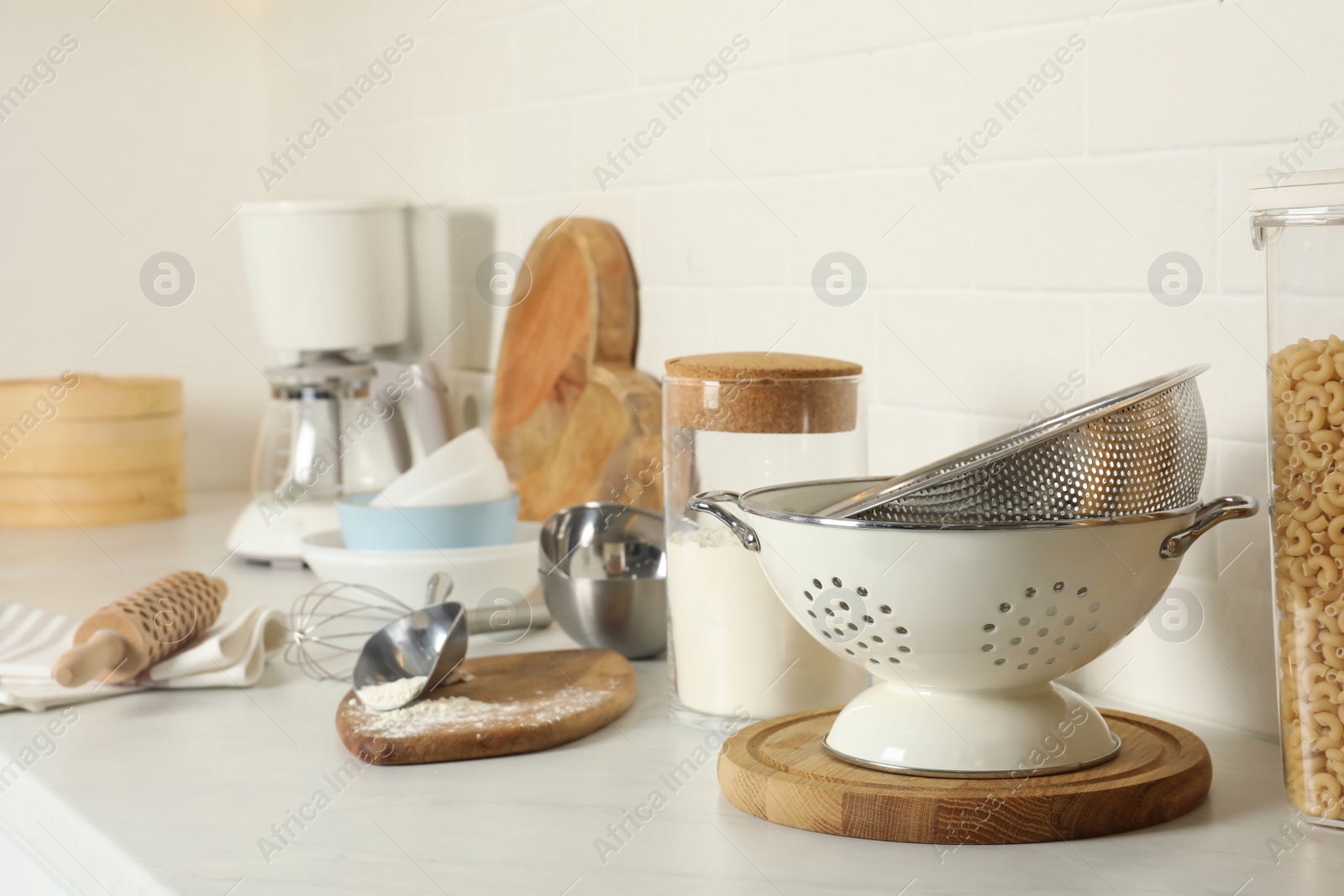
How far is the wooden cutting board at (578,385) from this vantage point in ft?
4.20

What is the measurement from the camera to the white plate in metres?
1.10

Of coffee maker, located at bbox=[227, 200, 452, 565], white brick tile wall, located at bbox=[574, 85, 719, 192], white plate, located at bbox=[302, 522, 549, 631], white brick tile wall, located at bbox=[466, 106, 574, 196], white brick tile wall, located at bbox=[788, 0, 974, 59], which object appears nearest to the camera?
white brick tile wall, located at bbox=[788, 0, 974, 59]

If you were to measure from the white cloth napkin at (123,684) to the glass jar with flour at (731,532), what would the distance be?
0.32 m

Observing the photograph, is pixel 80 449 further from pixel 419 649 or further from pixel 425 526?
pixel 419 649

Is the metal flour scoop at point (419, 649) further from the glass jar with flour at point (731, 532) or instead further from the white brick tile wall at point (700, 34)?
the white brick tile wall at point (700, 34)

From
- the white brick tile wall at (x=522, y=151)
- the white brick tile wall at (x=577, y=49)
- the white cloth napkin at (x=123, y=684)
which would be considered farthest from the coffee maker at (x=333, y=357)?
the white cloth napkin at (x=123, y=684)

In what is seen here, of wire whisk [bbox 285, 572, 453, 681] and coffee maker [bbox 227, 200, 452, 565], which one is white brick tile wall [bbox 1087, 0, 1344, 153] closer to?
wire whisk [bbox 285, 572, 453, 681]

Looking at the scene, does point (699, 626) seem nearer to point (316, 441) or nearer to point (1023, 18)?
point (1023, 18)

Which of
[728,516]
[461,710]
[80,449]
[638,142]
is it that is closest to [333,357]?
[80,449]

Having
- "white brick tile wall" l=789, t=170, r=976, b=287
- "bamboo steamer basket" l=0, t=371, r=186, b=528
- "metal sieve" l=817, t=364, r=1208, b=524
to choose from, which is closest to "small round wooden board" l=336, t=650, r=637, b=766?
"metal sieve" l=817, t=364, r=1208, b=524

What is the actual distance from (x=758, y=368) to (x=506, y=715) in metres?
0.26

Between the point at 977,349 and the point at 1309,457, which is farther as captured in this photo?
the point at 977,349

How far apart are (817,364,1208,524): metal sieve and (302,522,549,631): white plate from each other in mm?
496

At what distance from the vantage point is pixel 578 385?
1.35 metres
